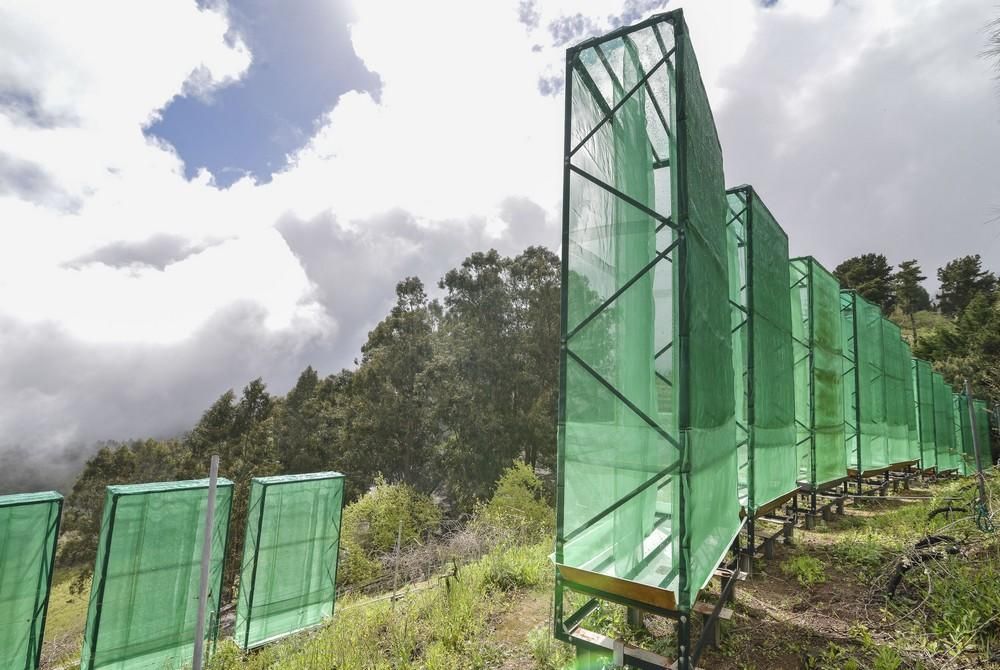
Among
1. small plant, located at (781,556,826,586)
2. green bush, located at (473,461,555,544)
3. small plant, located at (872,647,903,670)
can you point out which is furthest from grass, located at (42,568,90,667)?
small plant, located at (872,647,903,670)

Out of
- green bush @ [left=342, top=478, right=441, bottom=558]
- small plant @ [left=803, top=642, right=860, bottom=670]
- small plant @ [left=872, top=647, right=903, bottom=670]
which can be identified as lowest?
green bush @ [left=342, top=478, right=441, bottom=558]

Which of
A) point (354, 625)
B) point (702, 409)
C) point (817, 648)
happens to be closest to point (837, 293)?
point (817, 648)

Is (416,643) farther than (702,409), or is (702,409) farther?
(416,643)

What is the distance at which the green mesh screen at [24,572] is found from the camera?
6.12m

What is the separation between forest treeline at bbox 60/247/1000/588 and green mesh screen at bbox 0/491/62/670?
15.7 meters

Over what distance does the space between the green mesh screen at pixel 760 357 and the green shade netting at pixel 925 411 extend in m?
10.2

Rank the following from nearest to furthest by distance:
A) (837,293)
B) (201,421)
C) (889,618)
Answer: (889,618), (837,293), (201,421)

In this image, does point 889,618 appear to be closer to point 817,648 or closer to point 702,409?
point 817,648

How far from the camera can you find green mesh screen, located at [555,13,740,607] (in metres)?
3.04

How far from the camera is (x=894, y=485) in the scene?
12.0 m

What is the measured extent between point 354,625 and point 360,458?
18241 millimetres

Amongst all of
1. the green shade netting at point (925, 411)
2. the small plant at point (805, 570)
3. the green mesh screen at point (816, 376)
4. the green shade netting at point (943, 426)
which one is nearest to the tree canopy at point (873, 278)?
the green shade netting at point (943, 426)

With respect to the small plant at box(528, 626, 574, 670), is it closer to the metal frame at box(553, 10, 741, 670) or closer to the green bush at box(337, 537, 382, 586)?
the metal frame at box(553, 10, 741, 670)

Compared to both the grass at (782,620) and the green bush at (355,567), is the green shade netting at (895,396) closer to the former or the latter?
the grass at (782,620)
